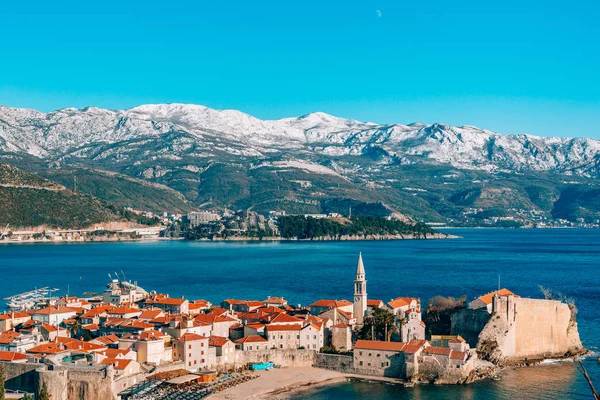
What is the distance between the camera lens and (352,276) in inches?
3250

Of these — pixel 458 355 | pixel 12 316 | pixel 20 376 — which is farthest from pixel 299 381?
pixel 12 316

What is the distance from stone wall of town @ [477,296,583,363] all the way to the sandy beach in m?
8.13

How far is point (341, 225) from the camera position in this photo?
175 meters

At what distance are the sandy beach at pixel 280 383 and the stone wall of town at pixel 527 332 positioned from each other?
8.13m

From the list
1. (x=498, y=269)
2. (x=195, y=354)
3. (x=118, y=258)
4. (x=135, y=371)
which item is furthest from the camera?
(x=118, y=258)

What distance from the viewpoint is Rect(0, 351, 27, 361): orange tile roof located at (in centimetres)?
3260

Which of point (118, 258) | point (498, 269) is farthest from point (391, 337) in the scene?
point (118, 258)

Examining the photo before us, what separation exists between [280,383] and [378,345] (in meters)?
5.35

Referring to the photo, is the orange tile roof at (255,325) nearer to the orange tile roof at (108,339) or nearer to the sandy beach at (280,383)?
the sandy beach at (280,383)

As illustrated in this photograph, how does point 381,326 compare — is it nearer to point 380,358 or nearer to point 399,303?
point 380,358

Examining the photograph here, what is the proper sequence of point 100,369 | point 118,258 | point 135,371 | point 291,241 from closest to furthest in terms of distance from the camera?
point 100,369 → point 135,371 → point 118,258 → point 291,241

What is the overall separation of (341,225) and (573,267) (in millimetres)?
82688

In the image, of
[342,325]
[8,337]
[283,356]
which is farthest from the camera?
[342,325]

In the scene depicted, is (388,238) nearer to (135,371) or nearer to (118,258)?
(118,258)
